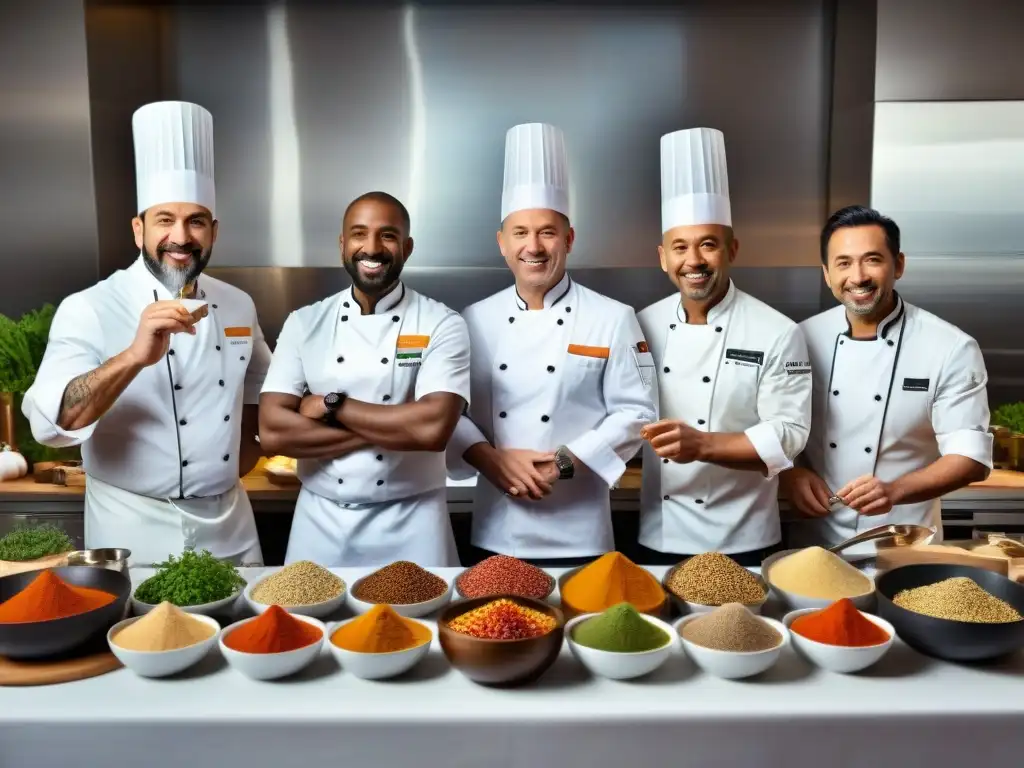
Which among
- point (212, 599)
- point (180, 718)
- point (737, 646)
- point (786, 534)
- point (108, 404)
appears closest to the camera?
point (180, 718)

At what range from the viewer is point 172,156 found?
2457 mm

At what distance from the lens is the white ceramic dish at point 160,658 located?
1.36 metres

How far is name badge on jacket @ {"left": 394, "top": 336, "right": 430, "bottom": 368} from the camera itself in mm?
2438

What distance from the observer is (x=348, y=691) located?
136cm

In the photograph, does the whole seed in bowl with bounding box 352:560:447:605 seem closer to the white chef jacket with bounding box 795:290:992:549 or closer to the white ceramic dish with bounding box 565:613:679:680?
the white ceramic dish with bounding box 565:613:679:680

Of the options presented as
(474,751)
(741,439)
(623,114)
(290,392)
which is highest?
(623,114)

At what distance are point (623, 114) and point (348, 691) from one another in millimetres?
3228

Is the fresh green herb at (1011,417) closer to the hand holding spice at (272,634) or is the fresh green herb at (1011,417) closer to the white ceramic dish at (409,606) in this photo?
the white ceramic dish at (409,606)

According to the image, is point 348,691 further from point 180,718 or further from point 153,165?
point 153,165

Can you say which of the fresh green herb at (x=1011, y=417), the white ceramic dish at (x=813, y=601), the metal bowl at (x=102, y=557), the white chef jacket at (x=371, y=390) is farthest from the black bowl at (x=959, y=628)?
the fresh green herb at (x=1011, y=417)

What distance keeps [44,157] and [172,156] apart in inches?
57.2

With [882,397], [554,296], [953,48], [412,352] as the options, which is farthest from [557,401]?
[953,48]

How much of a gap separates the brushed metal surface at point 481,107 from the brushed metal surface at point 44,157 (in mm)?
556

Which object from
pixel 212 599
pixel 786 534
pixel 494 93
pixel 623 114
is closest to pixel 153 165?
pixel 212 599
